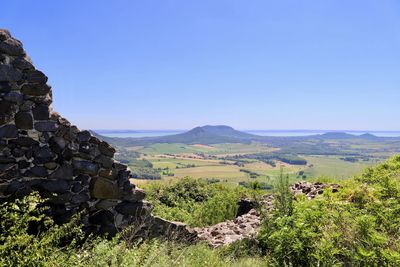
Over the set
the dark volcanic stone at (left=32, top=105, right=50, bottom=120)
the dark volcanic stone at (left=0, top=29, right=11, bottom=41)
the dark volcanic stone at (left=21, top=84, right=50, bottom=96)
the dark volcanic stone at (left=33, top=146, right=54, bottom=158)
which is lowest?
the dark volcanic stone at (left=33, top=146, right=54, bottom=158)

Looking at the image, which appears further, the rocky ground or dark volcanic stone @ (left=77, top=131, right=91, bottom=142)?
the rocky ground

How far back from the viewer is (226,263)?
5.57 m

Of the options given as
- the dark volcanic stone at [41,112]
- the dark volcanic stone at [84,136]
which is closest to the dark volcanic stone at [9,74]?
the dark volcanic stone at [41,112]

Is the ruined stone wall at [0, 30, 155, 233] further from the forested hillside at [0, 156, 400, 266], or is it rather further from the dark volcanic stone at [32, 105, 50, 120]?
the forested hillside at [0, 156, 400, 266]

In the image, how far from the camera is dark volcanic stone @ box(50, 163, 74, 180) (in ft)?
20.1

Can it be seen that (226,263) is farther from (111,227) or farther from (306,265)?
(111,227)

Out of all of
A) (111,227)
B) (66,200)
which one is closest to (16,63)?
(66,200)

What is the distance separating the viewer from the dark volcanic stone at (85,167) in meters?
6.28

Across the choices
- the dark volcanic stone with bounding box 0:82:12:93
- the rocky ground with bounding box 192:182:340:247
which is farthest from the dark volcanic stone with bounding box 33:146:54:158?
the rocky ground with bounding box 192:182:340:247

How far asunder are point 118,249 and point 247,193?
332 inches

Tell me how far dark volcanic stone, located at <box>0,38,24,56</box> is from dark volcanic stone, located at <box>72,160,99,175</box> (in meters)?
2.15

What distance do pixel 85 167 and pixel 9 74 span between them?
81.9 inches

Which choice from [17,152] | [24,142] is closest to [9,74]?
[24,142]

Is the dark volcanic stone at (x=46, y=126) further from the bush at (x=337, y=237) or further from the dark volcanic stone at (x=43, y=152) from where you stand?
the bush at (x=337, y=237)
